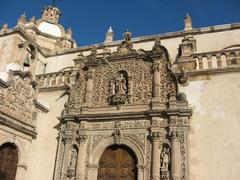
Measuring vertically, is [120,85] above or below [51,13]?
below

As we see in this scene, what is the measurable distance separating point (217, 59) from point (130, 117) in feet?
11.5

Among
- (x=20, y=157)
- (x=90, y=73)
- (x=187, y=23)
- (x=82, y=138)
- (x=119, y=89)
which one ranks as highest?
(x=187, y=23)

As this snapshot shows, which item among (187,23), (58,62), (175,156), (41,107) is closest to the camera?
(175,156)

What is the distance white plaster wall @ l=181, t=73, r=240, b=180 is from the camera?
786cm

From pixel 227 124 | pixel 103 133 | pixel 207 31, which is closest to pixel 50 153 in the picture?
pixel 103 133

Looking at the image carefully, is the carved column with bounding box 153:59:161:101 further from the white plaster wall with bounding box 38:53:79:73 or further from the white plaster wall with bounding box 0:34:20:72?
the white plaster wall with bounding box 0:34:20:72

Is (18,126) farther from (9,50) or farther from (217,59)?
(217,59)

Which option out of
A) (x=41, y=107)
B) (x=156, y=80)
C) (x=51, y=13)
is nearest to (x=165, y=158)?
(x=156, y=80)

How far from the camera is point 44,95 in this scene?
11320mm

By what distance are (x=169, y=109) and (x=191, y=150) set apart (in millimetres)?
1403

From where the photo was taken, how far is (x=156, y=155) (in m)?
8.45

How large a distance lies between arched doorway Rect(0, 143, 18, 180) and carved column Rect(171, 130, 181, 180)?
5.18 metres

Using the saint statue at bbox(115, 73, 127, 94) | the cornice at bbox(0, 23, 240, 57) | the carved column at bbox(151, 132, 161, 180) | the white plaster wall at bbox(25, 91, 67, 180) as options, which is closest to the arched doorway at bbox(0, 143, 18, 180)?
the white plaster wall at bbox(25, 91, 67, 180)

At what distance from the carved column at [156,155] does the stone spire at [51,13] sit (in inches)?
640
